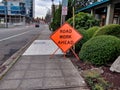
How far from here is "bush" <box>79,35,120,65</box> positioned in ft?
22.6

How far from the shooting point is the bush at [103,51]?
6.90 meters

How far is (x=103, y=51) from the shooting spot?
22.7 ft

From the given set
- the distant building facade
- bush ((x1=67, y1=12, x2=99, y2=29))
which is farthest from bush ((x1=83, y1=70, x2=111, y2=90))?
the distant building facade

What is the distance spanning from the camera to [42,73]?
20.3 feet

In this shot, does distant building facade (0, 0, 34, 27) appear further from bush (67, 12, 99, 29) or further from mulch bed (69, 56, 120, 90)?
mulch bed (69, 56, 120, 90)

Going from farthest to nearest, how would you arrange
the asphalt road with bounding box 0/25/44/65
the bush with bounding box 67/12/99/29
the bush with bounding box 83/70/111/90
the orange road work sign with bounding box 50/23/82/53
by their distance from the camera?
the bush with bounding box 67/12/99/29 → the asphalt road with bounding box 0/25/44/65 → the orange road work sign with bounding box 50/23/82/53 → the bush with bounding box 83/70/111/90

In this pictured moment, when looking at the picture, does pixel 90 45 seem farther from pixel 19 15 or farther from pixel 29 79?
pixel 19 15

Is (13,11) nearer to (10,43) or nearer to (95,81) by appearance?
(10,43)

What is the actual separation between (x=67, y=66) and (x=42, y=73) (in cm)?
121

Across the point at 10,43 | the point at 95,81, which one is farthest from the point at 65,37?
the point at 10,43

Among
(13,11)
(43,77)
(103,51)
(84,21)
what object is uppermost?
(13,11)

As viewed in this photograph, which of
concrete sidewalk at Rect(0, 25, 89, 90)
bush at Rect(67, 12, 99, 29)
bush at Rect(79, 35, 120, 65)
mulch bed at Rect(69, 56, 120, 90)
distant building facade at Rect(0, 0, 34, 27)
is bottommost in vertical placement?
concrete sidewalk at Rect(0, 25, 89, 90)

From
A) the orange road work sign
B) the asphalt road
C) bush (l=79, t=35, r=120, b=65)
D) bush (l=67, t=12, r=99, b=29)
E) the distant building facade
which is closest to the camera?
bush (l=79, t=35, r=120, b=65)

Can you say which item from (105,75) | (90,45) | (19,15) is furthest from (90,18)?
(19,15)
